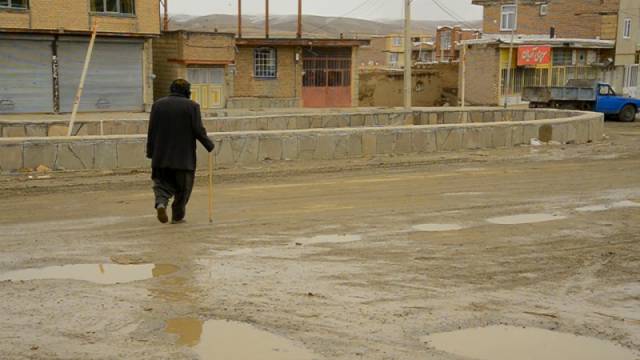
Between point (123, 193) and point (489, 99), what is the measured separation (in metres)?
37.2

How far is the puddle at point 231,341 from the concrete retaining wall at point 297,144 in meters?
9.50

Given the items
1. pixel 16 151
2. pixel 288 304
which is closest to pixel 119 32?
pixel 16 151

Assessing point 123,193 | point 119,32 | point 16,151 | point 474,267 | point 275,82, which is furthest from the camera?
point 275,82

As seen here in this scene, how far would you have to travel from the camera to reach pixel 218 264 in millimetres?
7730

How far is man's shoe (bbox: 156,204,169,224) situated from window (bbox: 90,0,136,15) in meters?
29.3

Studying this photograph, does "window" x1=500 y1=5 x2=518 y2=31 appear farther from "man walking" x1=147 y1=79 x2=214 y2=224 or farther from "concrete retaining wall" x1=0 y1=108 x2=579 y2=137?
"man walking" x1=147 y1=79 x2=214 y2=224

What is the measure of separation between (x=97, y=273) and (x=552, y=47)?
144 feet

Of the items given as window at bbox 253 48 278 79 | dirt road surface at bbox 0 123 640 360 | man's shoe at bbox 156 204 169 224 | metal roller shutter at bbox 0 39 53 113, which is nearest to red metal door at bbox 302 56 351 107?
window at bbox 253 48 278 79

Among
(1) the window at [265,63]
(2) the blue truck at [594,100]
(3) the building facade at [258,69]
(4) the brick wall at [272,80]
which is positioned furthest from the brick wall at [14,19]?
(2) the blue truck at [594,100]

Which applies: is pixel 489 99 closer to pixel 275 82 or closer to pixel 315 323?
pixel 275 82

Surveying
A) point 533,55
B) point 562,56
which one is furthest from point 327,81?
point 562,56

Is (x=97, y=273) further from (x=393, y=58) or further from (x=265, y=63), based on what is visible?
(x=393, y=58)

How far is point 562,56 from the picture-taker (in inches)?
1913

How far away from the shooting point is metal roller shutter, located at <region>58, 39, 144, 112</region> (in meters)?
37.4
